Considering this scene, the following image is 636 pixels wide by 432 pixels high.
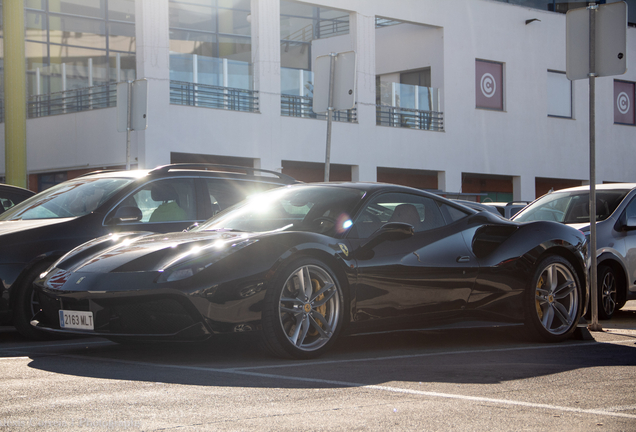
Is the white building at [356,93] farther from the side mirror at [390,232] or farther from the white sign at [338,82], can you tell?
the side mirror at [390,232]

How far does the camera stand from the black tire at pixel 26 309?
7.36 meters

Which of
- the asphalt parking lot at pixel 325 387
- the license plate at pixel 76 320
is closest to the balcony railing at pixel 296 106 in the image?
the asphalt parking lot at pixel 325 387

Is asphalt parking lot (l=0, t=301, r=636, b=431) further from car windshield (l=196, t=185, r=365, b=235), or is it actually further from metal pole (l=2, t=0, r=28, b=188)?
metal pole (l=2, t=0, r=28, b=188)

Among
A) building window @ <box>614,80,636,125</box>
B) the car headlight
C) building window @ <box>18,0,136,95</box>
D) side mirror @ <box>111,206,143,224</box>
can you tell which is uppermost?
building window @ <box>18,0,136,95</box>

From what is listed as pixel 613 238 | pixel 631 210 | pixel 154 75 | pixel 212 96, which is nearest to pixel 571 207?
pixel 631 210

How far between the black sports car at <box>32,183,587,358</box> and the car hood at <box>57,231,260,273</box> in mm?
13

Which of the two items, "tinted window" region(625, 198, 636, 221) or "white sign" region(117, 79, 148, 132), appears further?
"white sign" region(117, 79, 148, 132)

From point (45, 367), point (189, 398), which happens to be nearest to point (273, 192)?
point (45, 367)

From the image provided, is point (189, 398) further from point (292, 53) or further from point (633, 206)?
point (292, 53)

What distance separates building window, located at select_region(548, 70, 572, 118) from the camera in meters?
30.2

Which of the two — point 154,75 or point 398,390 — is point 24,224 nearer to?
point 398,390

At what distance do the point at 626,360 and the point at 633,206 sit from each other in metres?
4.38

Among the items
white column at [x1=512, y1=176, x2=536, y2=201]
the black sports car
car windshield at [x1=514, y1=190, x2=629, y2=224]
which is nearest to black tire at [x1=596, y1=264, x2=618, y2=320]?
car windshield at [x1=514, y1=190, x2=629, y2=224]

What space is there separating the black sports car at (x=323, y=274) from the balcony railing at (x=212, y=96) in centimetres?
1455
